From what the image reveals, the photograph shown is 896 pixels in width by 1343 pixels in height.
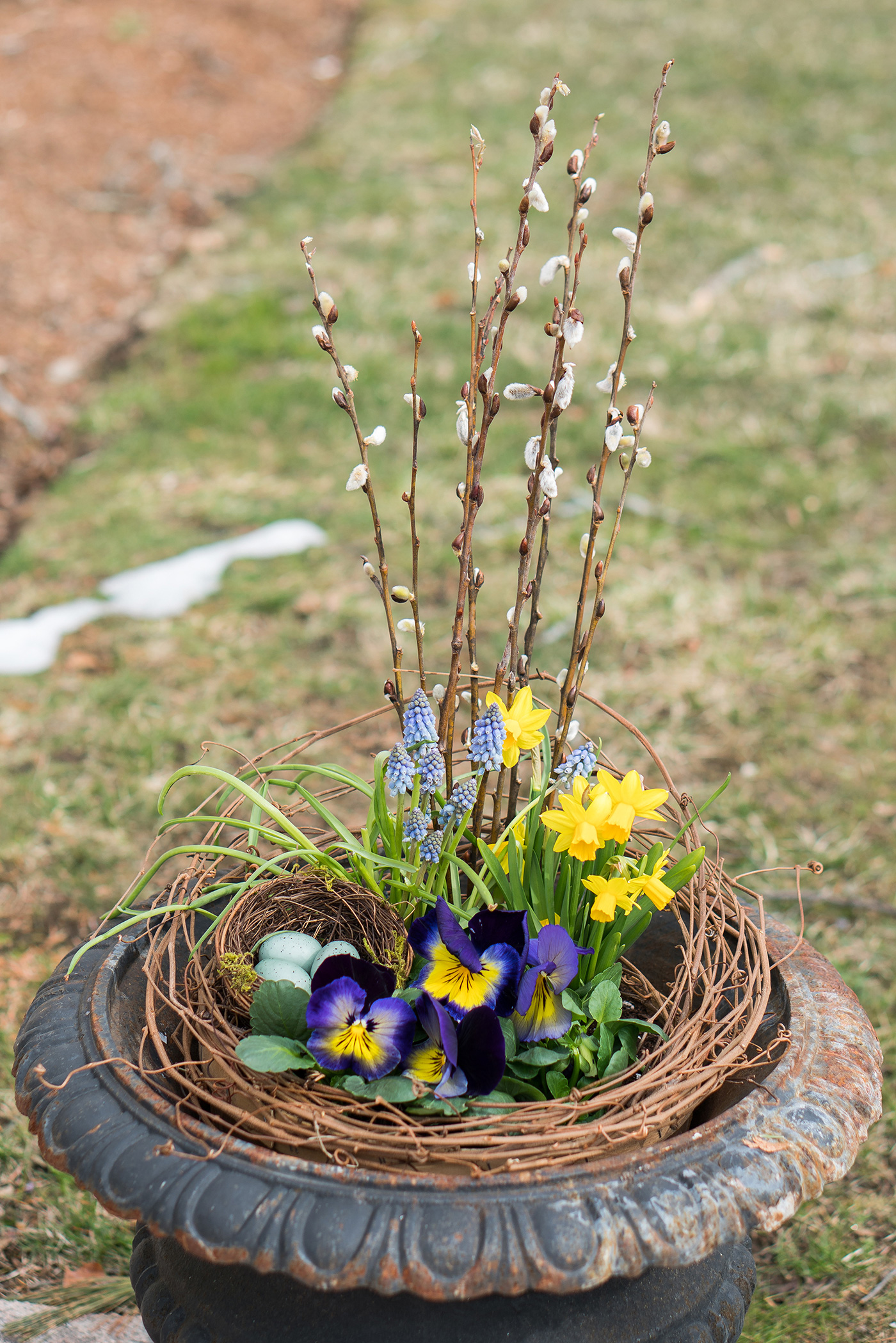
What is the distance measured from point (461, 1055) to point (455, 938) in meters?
0.14

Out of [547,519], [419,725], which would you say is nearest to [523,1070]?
[419,725]

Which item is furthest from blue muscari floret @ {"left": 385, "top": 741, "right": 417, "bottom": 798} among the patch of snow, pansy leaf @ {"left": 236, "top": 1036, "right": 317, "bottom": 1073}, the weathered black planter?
the patch of snow

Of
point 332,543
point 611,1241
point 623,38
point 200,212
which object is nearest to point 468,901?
point 611,1241

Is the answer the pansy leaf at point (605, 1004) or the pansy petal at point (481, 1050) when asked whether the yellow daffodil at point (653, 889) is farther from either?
the pansy petal at point (481, 1050)

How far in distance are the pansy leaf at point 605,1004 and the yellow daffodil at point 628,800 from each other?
206mm

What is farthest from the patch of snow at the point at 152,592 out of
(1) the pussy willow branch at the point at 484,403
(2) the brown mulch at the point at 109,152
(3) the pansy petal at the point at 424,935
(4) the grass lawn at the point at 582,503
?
(3) the pansy petal at the point at 424,935

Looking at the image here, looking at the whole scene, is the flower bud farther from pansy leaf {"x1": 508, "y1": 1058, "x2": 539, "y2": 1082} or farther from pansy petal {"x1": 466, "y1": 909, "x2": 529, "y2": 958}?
pansy leaf {"x1": 508, "y1": 1058, "x2": 539, "y2": 1082}

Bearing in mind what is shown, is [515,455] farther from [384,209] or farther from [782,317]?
[384,209]

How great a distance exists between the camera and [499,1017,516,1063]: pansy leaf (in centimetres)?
142

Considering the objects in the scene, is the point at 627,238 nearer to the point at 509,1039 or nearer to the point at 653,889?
the point at 653,889

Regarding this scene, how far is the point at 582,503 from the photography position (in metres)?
4.64

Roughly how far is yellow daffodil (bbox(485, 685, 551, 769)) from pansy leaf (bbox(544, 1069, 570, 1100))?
404 mm

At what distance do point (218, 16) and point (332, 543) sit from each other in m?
8.13

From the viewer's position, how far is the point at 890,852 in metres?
3.00
